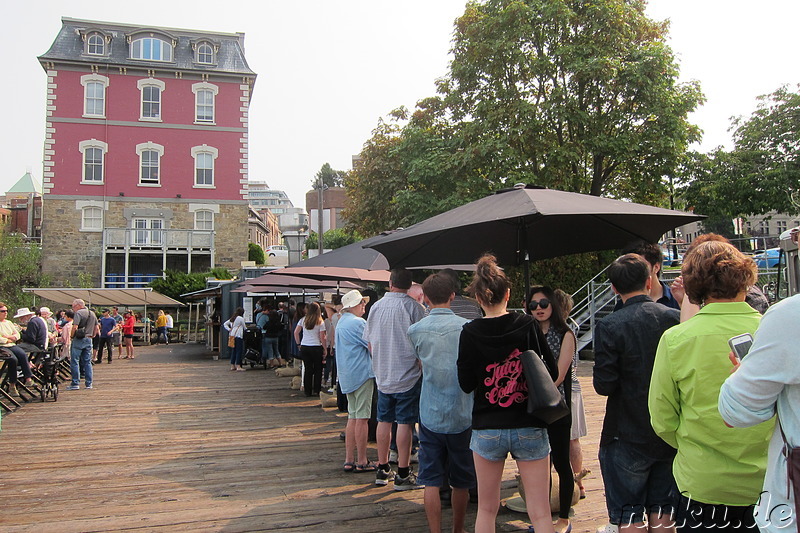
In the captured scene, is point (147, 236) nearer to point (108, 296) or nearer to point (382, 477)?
point (108, 296)

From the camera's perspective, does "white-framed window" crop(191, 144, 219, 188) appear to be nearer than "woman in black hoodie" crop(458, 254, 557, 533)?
No

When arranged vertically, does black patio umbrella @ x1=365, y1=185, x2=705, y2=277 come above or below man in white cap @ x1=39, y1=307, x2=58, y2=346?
above

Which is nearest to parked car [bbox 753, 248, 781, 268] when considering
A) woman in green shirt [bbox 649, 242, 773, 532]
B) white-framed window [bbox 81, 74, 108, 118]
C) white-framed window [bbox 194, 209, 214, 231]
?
woman in green shirt [bbox 649, 242, 773, 532]

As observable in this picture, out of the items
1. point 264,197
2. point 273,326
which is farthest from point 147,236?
point 264,197

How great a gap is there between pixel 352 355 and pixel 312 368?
17.6 ft

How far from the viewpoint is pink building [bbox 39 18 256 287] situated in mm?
35219

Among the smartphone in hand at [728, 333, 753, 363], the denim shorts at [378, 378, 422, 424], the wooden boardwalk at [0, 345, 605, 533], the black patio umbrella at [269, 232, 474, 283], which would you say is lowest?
the wooden boardwalk at [0, 345, 605, 533]

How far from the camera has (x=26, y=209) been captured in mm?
73375

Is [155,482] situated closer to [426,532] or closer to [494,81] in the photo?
[426,532]

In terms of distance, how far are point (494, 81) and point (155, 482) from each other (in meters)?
17.1

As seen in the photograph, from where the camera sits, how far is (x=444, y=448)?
4.21 meters

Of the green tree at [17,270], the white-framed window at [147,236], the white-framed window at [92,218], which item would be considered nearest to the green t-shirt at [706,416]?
the green tree at [17,270]

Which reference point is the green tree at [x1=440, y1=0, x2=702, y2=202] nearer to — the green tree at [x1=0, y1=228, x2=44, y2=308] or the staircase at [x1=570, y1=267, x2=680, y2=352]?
the staircase at [x1=570, y1=267, x2=680, y2=352]

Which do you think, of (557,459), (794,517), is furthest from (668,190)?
(794,517)
